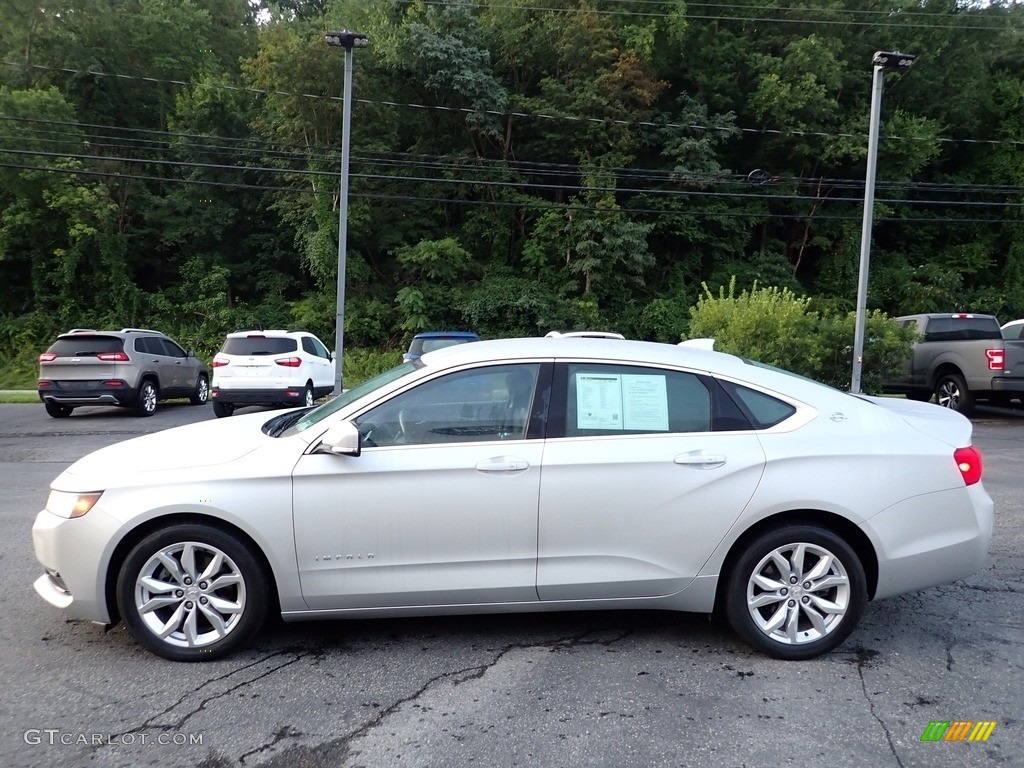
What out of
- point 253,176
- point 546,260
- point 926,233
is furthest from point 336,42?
point 926,233

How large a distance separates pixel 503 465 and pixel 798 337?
12793 mm

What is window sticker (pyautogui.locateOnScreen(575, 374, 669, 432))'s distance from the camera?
4.09m

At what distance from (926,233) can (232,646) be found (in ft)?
123

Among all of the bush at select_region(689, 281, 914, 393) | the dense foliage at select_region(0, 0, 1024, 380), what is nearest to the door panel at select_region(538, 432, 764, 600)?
the bush at select_region(689, 281, 914, 393)

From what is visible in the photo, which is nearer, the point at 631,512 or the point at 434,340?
the point at 631,512

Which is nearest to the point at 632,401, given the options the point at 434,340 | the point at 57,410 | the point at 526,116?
the point at 434,340

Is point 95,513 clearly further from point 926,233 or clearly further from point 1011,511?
point 926,233

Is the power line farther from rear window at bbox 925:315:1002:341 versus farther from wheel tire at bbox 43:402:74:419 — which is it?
wheel tire at bbox 43:402:74:419

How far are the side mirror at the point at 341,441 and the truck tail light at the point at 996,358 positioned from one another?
44.4ft

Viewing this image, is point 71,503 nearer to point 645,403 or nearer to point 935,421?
point 645,403

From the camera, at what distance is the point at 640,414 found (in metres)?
4.13

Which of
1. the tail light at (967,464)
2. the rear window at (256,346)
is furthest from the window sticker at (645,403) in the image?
the rear window at (256,346)

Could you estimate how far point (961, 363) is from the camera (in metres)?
14.5

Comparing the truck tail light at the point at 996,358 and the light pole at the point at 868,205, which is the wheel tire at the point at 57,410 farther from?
the truck tail light at the point at 996,358
